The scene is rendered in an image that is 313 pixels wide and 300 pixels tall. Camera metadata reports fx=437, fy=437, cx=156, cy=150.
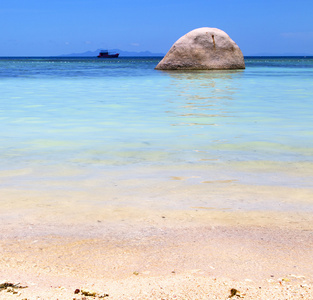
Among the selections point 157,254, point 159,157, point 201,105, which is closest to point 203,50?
point 201,105

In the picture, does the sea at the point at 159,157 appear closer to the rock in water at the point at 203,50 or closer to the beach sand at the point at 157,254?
the beach sand at the point at 157,254

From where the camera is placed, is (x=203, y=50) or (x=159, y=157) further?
(x=203, y=50)

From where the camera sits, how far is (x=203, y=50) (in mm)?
21094

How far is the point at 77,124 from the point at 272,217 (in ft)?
13.5

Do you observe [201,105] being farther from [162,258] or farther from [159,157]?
[162,258]

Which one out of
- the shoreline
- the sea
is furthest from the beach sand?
the sea

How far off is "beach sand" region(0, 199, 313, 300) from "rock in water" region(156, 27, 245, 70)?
19194 mm

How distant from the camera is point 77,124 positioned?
20.2 feet

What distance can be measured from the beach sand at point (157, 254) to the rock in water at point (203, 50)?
19194 millimetres

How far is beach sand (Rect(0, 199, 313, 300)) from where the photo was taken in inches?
65.8

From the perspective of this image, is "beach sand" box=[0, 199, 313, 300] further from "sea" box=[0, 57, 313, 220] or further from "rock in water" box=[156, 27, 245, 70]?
"rock in water" box=[156, 27, 245, 70]

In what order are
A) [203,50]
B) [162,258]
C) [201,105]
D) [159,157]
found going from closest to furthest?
[162,258] → [159,157] → [201,105] → [203,50]

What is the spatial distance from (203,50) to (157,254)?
19920mm

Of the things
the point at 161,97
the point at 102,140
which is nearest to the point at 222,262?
the point at 102,140
